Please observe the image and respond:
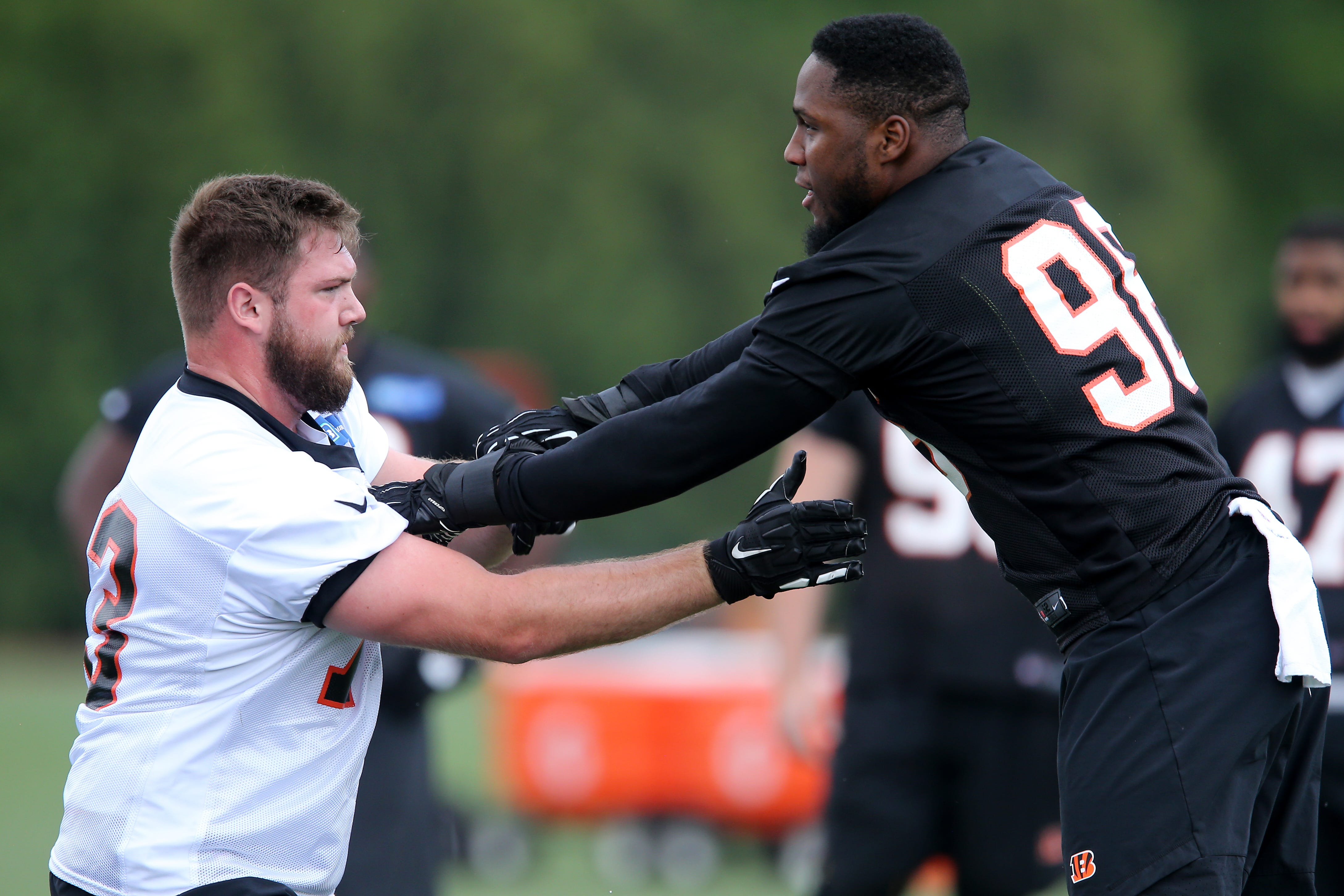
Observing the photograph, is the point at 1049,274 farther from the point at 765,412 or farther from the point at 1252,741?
the point at 1252,741

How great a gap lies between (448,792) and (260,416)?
704 centimetres

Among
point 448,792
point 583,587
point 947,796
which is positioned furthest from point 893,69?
point 448,792

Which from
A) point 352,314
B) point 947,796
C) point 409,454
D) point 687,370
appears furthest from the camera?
point 947,796

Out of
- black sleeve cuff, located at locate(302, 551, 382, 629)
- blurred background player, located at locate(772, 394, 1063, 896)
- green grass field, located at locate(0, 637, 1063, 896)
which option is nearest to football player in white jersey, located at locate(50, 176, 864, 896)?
black sleeve cuff, located at locate(302, 551, 382, 629)

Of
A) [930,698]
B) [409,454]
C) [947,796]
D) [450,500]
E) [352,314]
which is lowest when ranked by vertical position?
[947,796]

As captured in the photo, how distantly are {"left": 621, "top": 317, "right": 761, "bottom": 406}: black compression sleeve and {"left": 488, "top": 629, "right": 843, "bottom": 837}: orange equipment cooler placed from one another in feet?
16.8

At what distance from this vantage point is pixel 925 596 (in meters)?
4.95

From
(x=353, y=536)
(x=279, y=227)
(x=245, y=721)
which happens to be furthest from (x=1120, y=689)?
(x=279, y=227)

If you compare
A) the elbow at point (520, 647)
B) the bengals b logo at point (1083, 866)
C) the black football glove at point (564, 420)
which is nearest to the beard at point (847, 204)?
the black football glove at point (564, 420)

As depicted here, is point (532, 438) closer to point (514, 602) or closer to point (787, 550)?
point (514, 602)

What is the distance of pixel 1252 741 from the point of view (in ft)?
8.93

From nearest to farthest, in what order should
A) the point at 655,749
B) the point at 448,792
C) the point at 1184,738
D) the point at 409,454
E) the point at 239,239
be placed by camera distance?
1. the point at 1184,738
2. the point at 239,239
3. the point at 409,454
4. the point at 655,749
5. the point at 448,792

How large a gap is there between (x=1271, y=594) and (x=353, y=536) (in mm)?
1710

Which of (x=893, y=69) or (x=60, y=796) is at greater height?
(x=893, y=69)
